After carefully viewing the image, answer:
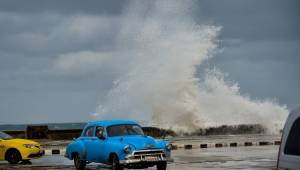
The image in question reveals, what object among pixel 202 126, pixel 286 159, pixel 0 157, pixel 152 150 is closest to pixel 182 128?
pixel 202 126

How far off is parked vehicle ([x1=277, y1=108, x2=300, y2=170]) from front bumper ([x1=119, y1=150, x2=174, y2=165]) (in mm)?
10423

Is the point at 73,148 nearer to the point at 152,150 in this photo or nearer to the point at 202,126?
the point at 152,150

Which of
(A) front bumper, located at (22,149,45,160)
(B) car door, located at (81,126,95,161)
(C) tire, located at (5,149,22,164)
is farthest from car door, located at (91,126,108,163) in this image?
(C) tire, located at (5,149,22,164)

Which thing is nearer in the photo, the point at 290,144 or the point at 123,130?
the point at 290,144

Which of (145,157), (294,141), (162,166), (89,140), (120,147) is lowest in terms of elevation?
(162,166)

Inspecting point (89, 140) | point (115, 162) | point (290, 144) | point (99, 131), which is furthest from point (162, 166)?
point (290, 144)

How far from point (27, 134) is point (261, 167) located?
94.6 feet

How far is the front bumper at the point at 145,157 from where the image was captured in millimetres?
17719

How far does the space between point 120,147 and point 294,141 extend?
10.9 m

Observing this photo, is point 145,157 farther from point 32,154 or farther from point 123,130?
point 32,154

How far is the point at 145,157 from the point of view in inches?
706

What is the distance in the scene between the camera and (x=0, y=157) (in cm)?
2342

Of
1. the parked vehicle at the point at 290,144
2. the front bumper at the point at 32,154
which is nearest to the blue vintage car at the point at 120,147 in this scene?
the front bumper at the point at 32,154

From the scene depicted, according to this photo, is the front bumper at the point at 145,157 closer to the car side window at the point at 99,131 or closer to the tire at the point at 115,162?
the tire at the point at 115,162
